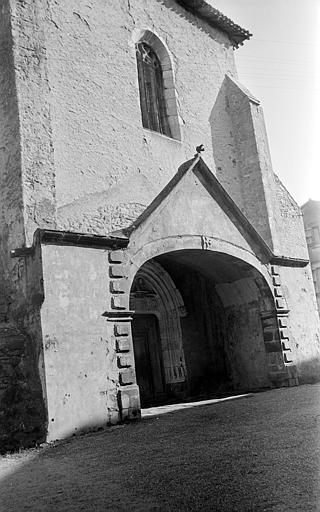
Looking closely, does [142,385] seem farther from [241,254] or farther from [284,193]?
[284,193]

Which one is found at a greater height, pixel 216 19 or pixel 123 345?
pixel 216 19

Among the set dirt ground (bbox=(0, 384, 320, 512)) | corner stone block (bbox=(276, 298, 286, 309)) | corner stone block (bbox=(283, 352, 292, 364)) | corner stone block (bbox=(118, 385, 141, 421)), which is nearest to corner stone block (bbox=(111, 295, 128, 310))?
corner stone block (bbox=(118, 385, 141, 421))

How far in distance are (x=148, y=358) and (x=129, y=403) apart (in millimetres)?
4226

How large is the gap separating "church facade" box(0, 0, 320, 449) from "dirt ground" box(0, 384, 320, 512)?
1425 mm

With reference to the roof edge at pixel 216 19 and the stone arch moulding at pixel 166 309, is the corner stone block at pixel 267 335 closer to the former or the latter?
the stone arch moulding at pixel 166 309

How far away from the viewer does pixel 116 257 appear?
29.8 feet

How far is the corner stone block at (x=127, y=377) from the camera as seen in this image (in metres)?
8.39

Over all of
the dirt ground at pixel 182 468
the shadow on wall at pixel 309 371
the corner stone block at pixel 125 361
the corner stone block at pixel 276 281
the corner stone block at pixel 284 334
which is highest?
the corner stone block at pixel 276 281

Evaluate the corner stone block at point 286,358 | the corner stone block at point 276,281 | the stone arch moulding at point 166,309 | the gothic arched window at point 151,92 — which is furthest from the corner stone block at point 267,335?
the gothic arched window at point 151,92

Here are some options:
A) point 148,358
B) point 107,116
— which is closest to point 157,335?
point 148,358

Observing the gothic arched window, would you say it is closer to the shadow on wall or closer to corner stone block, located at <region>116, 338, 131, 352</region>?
corner stone block, located at <region>116, 338, 131, 352</region>

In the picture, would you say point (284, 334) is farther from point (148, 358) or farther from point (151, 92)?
point (151, 92)

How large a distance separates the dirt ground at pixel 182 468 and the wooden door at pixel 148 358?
4679 millimetres

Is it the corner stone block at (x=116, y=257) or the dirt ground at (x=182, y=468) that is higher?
the corner stone block at (x=116, y=257)
